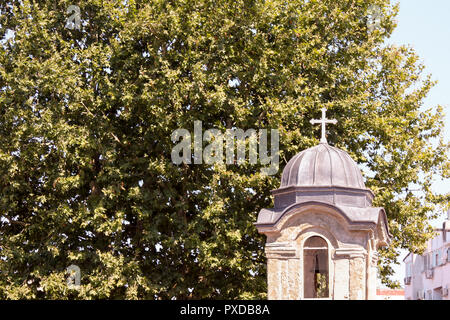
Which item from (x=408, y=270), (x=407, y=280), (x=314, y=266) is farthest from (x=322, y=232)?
(x=408, y=270)

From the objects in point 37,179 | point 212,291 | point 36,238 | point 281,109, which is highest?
point 281,109

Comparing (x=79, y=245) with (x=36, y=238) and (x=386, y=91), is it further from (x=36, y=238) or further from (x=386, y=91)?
(x=386, y=91)

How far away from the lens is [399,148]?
26.5 meters

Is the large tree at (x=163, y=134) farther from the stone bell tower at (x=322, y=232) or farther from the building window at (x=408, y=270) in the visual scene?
the building window at (x=408, y=270)

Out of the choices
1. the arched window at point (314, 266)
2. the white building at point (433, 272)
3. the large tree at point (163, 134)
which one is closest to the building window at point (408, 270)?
the white building at point (433, 272)

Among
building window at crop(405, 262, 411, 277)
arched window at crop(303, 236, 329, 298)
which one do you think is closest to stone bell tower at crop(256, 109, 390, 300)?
arched window at crop(303, 236, 329, 298)

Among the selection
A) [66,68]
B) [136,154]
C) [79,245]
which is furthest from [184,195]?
[66,68]

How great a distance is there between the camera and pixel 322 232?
18.1m

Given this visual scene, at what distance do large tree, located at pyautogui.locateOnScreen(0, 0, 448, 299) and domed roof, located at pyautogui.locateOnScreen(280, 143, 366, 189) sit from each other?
5341mm

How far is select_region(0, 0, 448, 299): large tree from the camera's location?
980 inches

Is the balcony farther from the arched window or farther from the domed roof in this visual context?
the domed roof

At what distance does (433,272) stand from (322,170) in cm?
3819

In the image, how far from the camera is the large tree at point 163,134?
24891 millimetres

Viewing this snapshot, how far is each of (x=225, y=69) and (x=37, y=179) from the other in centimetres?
712
